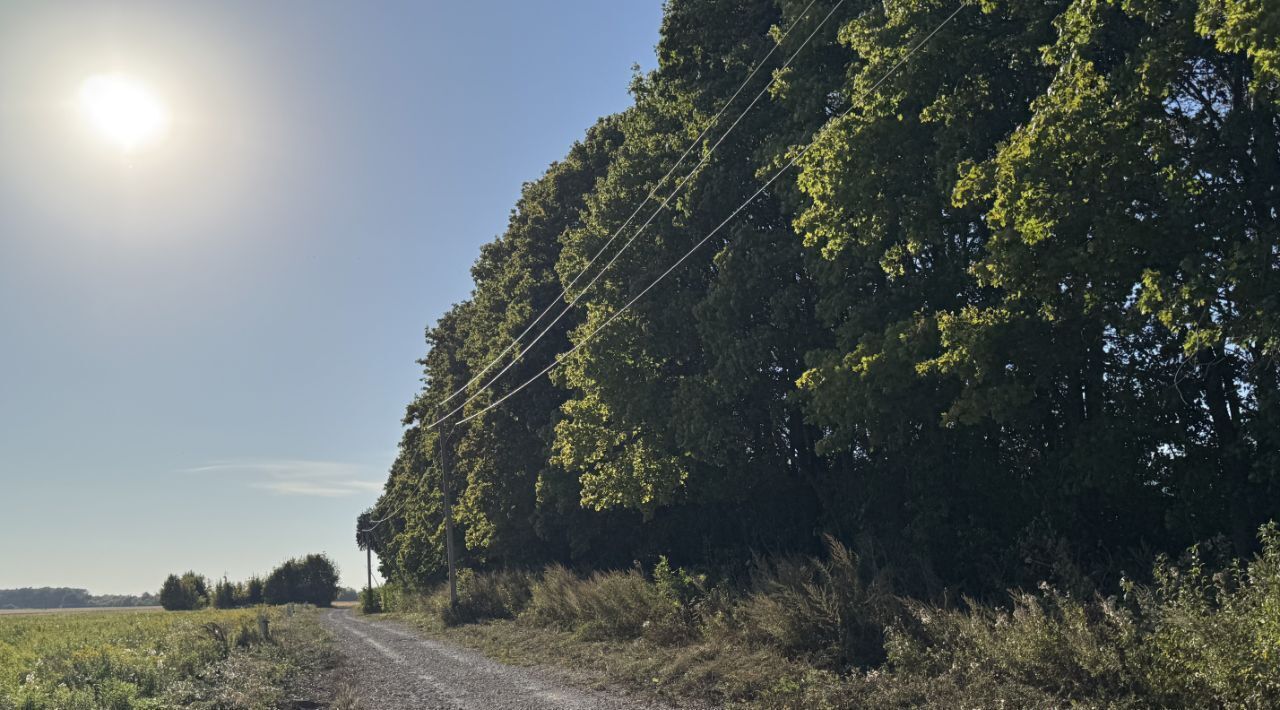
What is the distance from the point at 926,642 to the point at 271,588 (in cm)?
12410

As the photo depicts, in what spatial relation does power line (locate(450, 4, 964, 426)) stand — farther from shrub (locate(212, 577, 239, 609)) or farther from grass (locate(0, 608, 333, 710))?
shrub (locate(212, 577, 239, 609))

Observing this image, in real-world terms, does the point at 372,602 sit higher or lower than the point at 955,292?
lower

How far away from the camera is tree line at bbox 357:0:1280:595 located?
1100cm

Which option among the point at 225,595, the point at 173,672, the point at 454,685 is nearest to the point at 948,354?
the point at 454,685

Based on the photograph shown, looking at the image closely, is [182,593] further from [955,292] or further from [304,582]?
[955,292]

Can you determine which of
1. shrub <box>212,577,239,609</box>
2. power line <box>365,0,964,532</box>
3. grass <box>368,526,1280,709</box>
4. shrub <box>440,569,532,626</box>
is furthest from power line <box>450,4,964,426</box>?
shrub <box>212,577,239,609</box>

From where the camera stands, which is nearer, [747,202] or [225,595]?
[747,202]

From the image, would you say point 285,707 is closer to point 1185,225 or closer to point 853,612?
point 853,612

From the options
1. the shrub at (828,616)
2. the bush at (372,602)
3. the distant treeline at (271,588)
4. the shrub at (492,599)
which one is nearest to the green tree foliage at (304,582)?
the distant treeline at (271,588)

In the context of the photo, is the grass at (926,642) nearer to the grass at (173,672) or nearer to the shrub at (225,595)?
the grass at (173,672)

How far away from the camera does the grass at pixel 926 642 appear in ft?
27.9

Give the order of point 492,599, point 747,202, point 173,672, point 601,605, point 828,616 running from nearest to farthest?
1. point 828,616
2. point 747,202
3. point 173,672
4. point 601,605
5. point 492,599

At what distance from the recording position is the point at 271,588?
121125mm

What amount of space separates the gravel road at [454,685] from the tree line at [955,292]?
5.92 m
